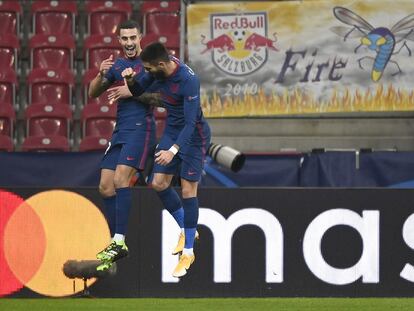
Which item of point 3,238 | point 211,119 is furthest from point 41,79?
point 3,238

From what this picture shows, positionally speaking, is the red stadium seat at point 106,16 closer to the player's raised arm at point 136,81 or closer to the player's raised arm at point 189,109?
the player's raised arm at point 136,81

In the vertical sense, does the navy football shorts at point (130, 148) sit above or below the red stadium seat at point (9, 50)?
below

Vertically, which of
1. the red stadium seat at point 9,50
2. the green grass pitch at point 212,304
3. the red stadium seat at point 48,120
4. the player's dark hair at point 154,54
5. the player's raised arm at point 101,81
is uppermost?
the player's dark hair at point 154,54

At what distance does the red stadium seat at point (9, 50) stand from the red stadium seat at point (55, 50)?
0.97 ft

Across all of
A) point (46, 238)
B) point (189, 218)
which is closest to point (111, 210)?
point (189, 218)

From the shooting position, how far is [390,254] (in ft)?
35.9

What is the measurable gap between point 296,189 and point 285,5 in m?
5.42

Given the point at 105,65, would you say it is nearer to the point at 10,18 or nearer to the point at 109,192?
the point at 109,192

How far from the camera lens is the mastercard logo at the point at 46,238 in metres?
10.9

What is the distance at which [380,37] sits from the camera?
51.5 ft

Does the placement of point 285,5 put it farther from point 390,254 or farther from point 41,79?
point 390,254

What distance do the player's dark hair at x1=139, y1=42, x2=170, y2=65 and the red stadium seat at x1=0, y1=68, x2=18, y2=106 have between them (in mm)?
6517

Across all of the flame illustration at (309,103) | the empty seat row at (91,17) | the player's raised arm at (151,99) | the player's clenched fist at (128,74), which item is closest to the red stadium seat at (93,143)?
the flame illustration at (309,103)

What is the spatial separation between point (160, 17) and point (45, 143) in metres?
3.05
